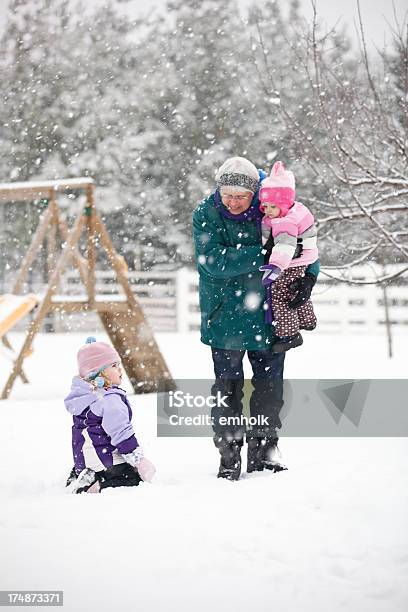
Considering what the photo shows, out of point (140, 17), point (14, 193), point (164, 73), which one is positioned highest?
point (140, 17)

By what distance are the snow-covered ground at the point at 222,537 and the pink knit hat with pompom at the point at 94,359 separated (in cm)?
55

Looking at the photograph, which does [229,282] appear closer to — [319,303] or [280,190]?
[280,190]

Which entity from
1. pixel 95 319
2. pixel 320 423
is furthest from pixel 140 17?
pixel 320 423

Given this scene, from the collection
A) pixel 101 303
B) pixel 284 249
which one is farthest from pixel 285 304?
pixel 101 303

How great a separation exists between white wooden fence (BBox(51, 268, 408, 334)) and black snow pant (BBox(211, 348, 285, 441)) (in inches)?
331

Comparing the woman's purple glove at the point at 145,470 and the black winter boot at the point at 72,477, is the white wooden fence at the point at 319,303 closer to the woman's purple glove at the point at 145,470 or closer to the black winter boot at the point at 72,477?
the black winter boot at the point at 72,477

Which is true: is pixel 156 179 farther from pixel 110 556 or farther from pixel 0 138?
pixel 110 556

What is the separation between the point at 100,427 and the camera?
11.3 ft

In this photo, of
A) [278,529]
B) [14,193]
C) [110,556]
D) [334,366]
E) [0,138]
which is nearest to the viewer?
[110,556]

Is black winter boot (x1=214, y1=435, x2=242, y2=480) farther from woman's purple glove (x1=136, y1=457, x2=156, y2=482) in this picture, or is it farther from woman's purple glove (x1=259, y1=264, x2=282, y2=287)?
woman's purple glove (x1=259, y1=264, x2=282, y2=287)

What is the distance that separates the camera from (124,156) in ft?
64.2

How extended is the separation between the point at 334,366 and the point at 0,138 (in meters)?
13.3

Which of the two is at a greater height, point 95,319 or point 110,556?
point 110,556

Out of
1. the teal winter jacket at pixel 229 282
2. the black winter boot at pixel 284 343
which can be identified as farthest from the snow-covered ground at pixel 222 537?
the teal winter jacket at pixel 229 282
